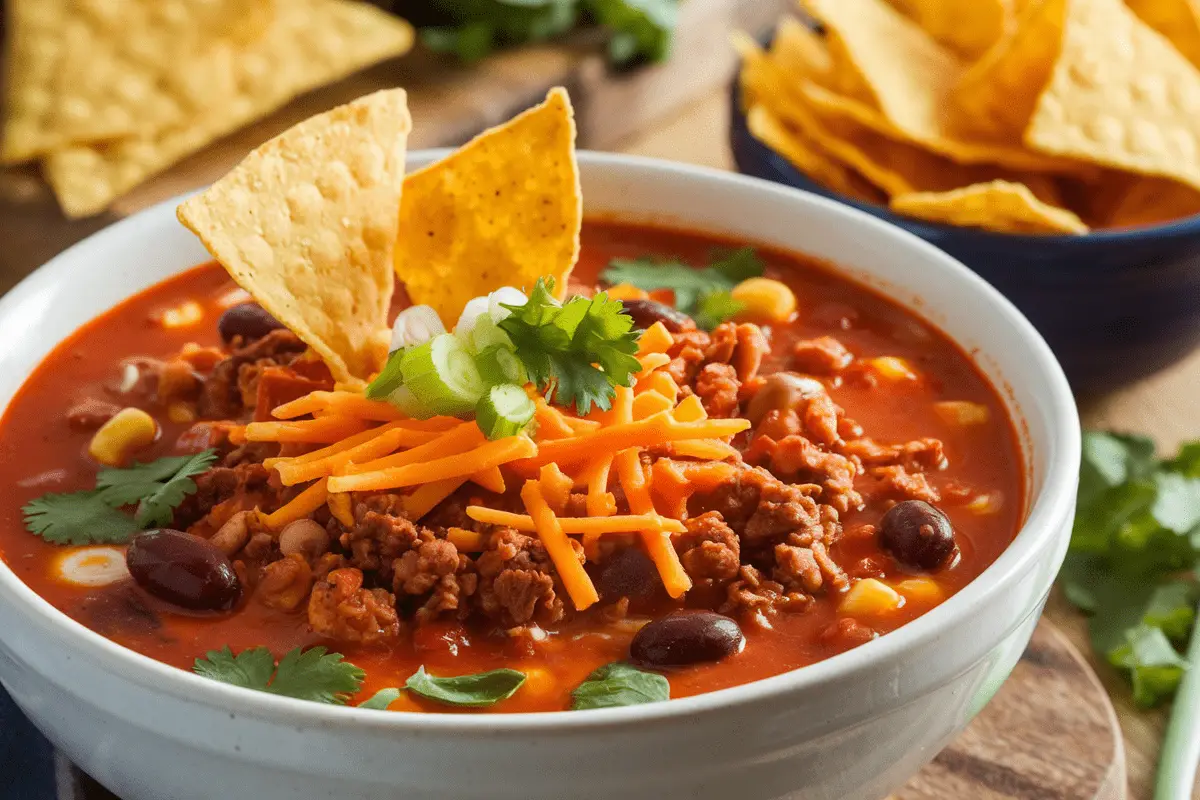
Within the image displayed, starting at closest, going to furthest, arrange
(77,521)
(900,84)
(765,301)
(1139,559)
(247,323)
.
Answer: (77,521) → (247,323) → (765,301) → (1139,559) → (900,84)

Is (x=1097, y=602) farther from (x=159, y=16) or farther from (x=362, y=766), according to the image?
(x=159, y=16)

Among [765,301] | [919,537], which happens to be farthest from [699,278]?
[919,537]

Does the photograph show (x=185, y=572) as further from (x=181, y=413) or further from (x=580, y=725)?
(x=580, y=725)

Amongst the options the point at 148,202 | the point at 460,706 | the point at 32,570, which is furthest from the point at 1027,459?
Result: the point at 148,202

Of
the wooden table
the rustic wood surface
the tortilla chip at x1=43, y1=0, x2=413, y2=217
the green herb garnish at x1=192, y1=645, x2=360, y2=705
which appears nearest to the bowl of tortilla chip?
the wooden table

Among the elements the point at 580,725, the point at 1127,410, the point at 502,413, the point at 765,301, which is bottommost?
the point at 1127,410

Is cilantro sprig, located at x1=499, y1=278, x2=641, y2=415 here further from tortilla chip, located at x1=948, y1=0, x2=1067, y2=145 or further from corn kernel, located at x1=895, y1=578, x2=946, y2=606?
tortilla chip, located at x1=948, y1=0, x2=1067, y2=145
